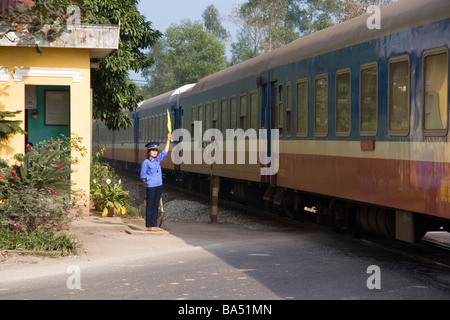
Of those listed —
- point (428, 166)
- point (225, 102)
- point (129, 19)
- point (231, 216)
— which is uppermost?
point (129, 19)

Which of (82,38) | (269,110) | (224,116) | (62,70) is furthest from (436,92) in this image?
(224,116)

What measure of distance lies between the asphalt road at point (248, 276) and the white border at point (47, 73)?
14.4ft

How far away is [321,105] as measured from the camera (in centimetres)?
1405

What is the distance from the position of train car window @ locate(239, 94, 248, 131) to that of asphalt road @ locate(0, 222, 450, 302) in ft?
21.1

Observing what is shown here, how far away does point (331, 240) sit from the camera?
43.7 ft

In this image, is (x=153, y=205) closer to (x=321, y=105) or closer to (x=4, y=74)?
(x=321, y=105)

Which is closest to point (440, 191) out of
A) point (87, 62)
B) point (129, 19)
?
point (87, 62)

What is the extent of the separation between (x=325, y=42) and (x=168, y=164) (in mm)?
15374

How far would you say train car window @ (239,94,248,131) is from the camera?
1916cm

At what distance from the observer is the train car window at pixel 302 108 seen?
48.8 feet

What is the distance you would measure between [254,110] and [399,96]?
7896 mm

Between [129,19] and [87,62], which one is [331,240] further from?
[129,19]

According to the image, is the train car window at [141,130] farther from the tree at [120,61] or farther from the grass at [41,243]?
the grass at [41,243]

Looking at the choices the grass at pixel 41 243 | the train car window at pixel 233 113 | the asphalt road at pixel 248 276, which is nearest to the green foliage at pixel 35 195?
the grass at pixel 41 243
